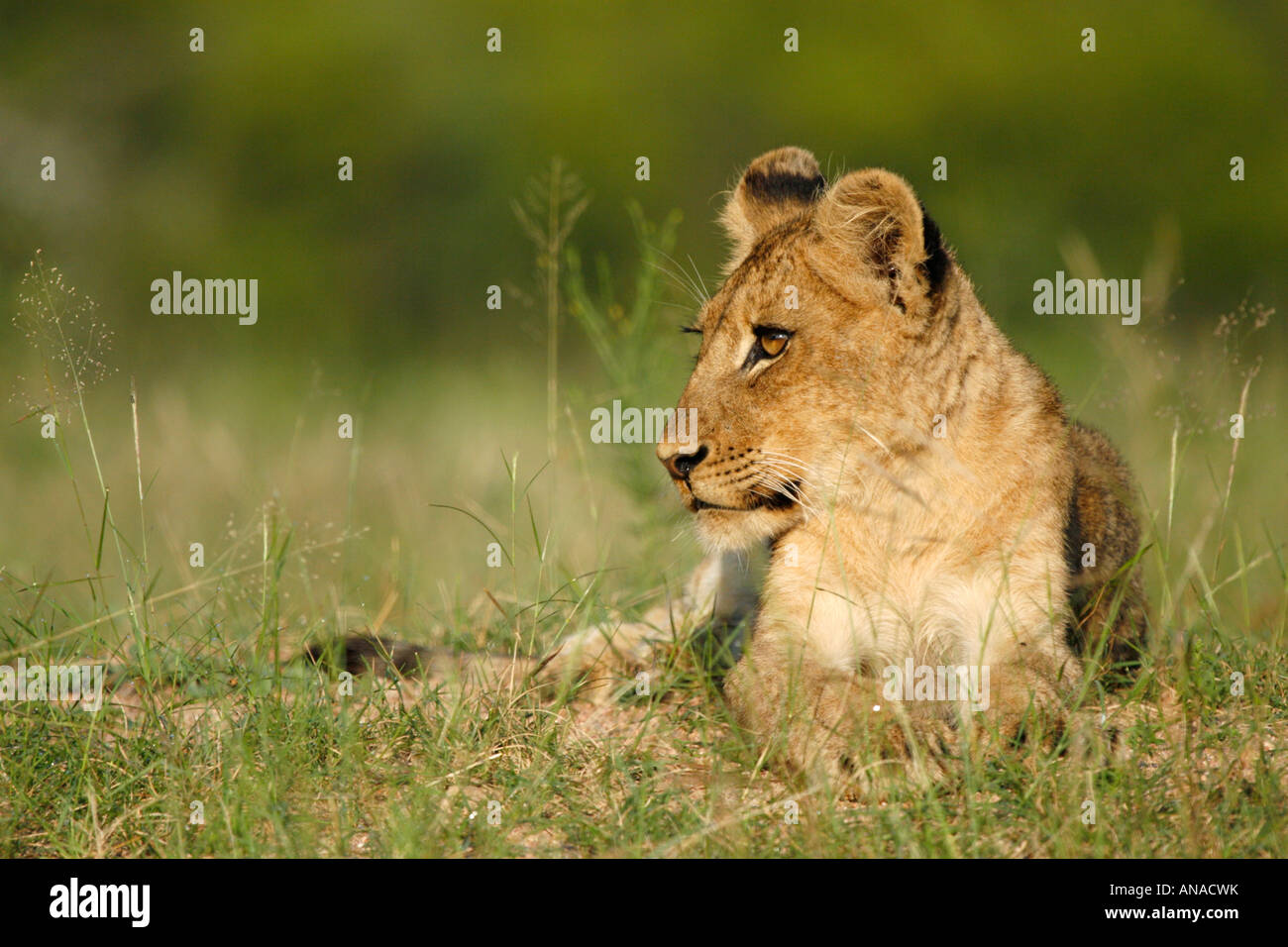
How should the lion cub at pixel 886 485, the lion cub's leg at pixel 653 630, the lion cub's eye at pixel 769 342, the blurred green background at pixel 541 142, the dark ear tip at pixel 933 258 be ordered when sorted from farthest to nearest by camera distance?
the blurred green background at pixel 541 142
the lion cub's leg at pixel 653 630
the lion cub's eye at pixel 769 342
the dark ear tip at pixel 933 258
the lion cub at pixel 886 485

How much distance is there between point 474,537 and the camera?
891cm

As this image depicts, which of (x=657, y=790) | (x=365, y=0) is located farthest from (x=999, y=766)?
(x=365, y=0)

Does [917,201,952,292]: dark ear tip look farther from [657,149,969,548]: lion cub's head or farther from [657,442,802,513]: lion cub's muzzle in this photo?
[657,442,802,513]: lion cub's muzzle

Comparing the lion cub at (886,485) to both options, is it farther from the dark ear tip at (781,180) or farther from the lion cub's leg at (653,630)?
the dark ear tip at (781,180)

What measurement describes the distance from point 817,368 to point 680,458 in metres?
0.54

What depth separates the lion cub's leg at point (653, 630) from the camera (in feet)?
16.6

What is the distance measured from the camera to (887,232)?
446 cm

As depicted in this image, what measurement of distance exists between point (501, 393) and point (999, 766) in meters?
10.5

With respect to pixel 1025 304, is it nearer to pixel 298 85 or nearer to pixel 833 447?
pixel 298 85

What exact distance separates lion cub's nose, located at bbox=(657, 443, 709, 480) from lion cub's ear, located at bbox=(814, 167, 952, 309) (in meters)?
0.82

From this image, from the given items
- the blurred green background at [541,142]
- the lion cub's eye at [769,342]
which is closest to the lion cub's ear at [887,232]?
the lion cub's eye at [769,342]

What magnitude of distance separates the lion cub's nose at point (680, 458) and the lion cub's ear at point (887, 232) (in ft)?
2.68

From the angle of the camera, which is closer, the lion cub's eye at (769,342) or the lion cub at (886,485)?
the lion cub at (886,485)
